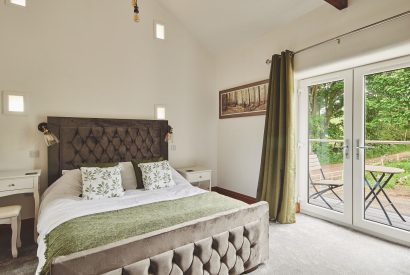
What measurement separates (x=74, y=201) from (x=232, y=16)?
11.2 ft

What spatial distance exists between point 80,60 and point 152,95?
1.18 m

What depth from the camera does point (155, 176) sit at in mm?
3131

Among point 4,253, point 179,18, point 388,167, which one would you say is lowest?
point 4,253

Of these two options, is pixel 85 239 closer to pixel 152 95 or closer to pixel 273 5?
pixel 152 95

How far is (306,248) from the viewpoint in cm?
262

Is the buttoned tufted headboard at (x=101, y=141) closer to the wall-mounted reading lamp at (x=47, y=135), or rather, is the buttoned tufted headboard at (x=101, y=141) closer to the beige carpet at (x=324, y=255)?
the wall-mounted reading lamp at (x=47, y=135)

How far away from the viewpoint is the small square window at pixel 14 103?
9.78 feet

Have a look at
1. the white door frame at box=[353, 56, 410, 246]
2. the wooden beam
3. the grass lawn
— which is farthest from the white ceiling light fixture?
the grass lawn

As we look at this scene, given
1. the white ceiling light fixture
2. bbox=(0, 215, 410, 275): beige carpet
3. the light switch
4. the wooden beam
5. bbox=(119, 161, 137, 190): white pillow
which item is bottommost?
bbox=(0, 215, 410, 275): beige carpet

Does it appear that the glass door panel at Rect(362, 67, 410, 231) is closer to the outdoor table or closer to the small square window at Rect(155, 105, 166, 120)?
the outdoor table

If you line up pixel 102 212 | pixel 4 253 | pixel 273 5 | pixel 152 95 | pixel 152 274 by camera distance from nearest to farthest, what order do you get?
1. pixel 152 274
2. pixel 102 212
3. pixel 4 253
4. pixel 273 5
5. pixel 152 95

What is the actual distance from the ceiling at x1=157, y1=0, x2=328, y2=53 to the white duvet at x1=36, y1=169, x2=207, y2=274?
2683 mm

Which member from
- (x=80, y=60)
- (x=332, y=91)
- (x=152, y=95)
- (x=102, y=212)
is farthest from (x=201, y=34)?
(x=102, y=212)

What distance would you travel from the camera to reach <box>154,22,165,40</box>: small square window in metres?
4.10
